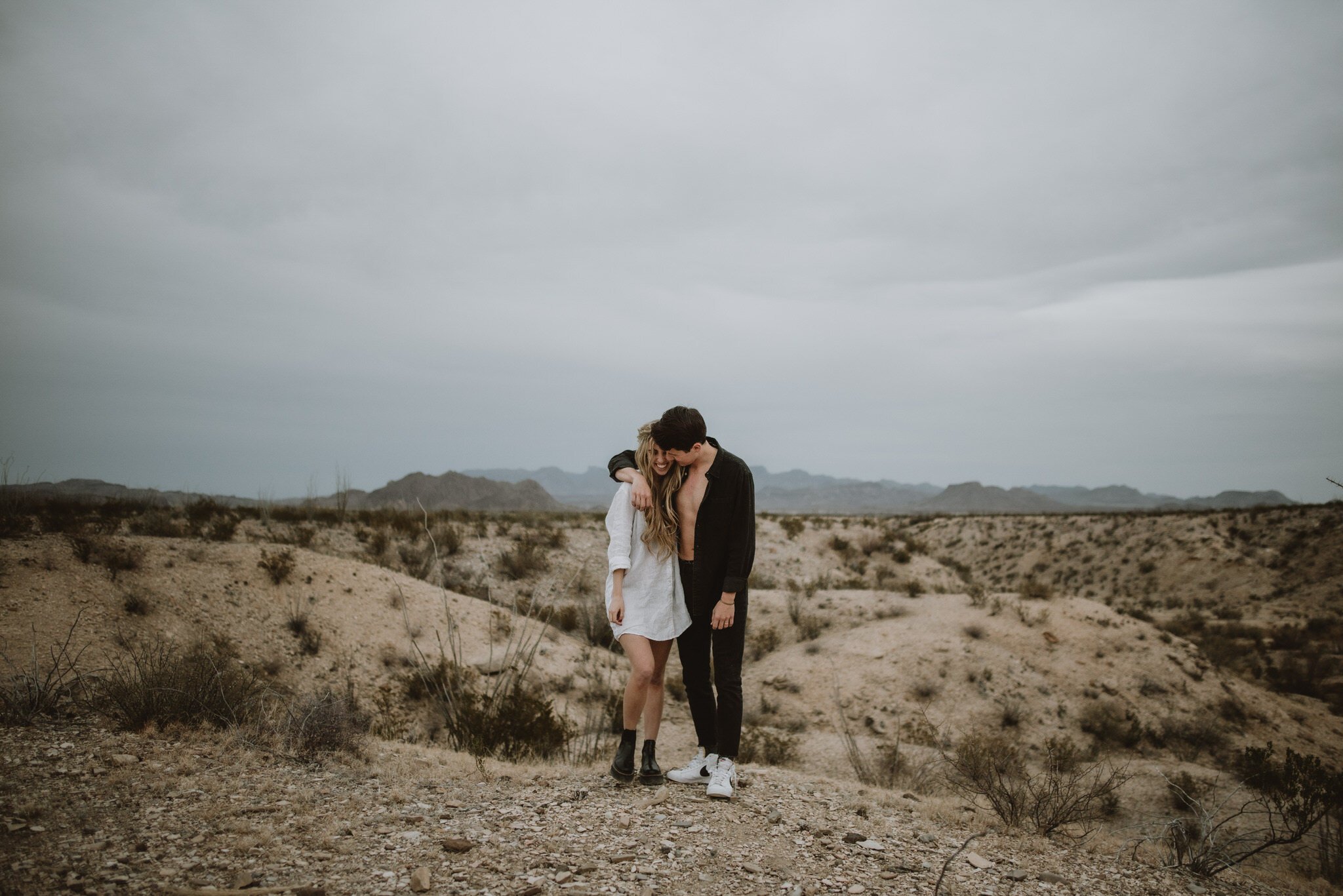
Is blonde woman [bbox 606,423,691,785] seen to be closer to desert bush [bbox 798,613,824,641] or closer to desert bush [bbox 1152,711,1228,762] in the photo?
desert bush [bbox 798,613,824,641]

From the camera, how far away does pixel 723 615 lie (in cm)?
388

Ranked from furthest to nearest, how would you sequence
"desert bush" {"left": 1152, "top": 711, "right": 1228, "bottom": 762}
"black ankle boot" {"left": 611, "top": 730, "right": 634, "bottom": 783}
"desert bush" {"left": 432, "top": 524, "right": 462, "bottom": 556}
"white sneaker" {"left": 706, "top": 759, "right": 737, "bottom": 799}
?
"desert bush" {"left": 432, "top": 524, "right": 462, "bottom": 556}
"desert bush" {"left": 1152, "top": 711, "right": 1228, "bottom": 762}
"black ankle boot" {"left": 611, "top": 730, "right": 634, "bottom": 783}
"white sneaker" {"left": 706, "top": 759, "right": 737, "bottom": 799}

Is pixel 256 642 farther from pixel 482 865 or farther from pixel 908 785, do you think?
pixel 908 785

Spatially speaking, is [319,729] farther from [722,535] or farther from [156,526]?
[156,526]

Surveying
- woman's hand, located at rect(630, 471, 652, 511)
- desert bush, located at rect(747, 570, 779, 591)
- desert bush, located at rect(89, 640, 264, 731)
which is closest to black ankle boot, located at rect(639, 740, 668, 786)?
woman's hand, located at rect(630, 471, 652, 511)

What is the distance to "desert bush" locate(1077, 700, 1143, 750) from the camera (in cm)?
967

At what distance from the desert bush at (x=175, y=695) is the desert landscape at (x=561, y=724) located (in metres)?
0.03

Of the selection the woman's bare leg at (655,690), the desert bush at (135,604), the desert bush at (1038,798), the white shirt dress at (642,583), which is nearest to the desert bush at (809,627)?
the desert bush at (1038,798)

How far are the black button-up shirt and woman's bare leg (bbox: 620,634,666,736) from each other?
0.37 metres

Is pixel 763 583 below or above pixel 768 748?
above

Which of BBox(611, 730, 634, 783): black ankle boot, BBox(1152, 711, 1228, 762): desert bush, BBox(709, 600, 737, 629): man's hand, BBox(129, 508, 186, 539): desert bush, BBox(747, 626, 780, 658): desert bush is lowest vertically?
BBox(1152, 711, 1228, 762): desert bush

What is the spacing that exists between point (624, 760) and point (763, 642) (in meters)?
9.01

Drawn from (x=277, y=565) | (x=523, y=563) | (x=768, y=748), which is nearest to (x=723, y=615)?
(x=768, y=748)

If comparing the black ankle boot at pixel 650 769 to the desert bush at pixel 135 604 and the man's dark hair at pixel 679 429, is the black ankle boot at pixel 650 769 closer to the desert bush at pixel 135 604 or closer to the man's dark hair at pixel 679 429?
the man's dark hair at pixel 679 429
